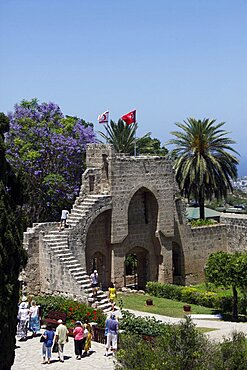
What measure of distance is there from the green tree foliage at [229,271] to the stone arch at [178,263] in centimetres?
866

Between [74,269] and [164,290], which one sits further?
[164,290]

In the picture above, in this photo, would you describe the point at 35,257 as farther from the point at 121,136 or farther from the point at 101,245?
the point at 121,136

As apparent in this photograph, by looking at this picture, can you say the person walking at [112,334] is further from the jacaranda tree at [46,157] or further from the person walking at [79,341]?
the jacaranda tree at [46,157]

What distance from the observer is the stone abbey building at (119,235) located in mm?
32000

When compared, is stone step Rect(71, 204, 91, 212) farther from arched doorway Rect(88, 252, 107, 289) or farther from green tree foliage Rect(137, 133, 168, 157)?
green tree foliage Rect(137, 133, 168, 157)

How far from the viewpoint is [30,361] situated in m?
22.0

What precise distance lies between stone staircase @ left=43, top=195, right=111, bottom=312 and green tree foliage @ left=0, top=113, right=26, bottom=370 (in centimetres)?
1057

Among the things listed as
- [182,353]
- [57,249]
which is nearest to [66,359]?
[182,353]

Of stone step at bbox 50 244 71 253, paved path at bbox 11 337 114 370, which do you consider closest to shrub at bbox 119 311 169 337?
paved path at bbox 11 337 114 370

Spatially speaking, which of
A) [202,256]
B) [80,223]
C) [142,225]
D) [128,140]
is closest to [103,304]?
[80,223]

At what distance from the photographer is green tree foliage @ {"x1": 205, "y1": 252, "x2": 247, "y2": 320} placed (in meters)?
29.7

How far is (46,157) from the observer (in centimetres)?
4331

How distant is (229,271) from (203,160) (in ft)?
42.3

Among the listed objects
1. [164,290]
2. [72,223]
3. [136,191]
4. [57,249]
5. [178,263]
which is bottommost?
[164,290]
